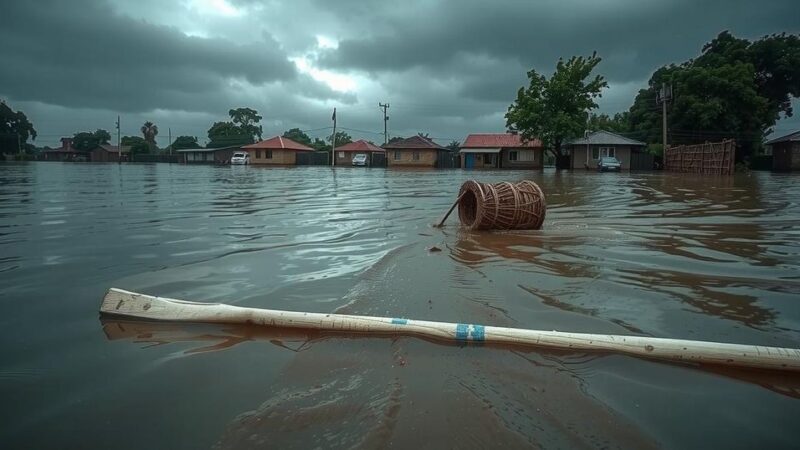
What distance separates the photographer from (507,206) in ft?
24.0

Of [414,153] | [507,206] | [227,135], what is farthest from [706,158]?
[227,135]

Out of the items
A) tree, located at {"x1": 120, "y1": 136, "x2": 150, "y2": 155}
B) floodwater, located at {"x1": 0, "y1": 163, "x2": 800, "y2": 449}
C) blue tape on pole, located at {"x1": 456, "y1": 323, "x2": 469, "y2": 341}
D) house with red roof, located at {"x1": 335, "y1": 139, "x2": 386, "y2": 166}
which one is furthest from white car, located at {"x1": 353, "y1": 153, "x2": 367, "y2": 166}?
blue tape on pole, located at {"x1": 456, "y1": 323, "x2": 469, "y2": 341}

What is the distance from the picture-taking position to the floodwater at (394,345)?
6.90ft

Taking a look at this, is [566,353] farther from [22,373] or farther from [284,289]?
[22,373]

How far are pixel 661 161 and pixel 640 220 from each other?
108ft

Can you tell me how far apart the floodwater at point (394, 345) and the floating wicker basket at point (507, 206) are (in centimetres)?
48

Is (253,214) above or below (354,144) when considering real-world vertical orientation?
below

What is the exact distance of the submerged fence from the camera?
77.4 feet

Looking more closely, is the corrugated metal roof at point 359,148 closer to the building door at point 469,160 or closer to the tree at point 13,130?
the building door at point 469,160

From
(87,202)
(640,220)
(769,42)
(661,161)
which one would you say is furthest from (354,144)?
(640,220)

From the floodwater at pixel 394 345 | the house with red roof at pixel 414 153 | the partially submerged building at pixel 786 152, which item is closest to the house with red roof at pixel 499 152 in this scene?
the house with red roof at pixel 414 153

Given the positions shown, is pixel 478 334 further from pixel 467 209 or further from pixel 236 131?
pixel 236 131

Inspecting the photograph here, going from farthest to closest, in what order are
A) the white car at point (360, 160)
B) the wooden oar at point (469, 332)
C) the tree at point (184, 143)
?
the tree at point (184, 143) < the white car at point (360, 160) < the wooden oar at point (469, 332)

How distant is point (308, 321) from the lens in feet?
10.4
